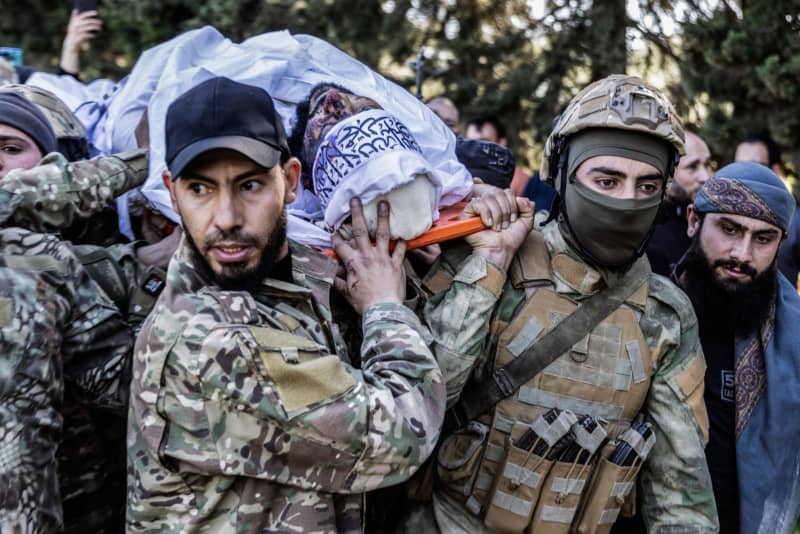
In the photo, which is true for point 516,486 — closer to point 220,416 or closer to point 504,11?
point 220,416

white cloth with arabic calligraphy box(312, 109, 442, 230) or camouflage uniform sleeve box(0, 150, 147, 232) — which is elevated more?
white cloth with arabic calligraphy box(312, 109, 442, 230)

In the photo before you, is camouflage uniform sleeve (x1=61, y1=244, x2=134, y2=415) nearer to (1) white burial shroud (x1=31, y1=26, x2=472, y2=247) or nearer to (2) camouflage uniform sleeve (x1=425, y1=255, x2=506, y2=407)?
(1) white burial shroud (x1=31, y1=26, x2=472, y2=247)

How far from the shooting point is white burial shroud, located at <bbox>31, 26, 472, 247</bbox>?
2.90 metres

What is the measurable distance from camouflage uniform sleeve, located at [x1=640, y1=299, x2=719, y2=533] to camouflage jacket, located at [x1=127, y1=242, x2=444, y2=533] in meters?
0.95

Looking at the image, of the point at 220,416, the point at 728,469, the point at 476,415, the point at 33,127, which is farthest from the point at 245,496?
the point at 728,469

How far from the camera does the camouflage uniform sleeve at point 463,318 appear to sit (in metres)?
2.49

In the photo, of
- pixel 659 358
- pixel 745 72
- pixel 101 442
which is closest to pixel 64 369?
pixel 101 442

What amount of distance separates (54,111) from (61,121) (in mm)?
41

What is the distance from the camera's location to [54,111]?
2912 millimetres

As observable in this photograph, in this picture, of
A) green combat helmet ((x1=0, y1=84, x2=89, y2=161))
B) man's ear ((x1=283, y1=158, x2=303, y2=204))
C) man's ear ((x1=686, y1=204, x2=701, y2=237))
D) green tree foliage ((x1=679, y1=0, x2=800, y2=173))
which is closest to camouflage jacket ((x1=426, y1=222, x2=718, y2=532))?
man's ear ((x1=283, y1=158, x2=303, y2=204))

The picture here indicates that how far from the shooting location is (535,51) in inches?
336

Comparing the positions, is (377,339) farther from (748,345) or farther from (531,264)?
(748,345)

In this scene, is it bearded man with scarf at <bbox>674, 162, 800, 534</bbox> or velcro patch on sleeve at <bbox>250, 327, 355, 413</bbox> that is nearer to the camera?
velcro patch on sleeve at <bbox>250, 327, 355, 413</bbox>

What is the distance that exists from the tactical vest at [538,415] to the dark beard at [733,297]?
2.40 feet
